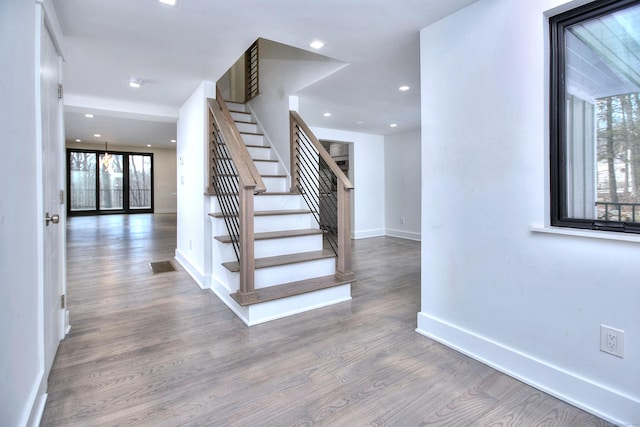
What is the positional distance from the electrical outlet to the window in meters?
0.45

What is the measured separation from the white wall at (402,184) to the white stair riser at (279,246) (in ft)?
11.5

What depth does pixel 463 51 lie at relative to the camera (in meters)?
2.02

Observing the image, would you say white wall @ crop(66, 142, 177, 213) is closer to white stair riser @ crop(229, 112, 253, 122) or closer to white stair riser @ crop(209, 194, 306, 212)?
white stair riser @ crop(229, 112, 253, 122)

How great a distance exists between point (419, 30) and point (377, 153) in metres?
4.58

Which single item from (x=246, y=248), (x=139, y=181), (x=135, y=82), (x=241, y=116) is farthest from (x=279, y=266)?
(x=139, y=181)

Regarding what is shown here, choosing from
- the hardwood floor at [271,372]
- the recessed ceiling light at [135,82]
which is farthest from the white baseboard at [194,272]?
the recessed ceiling light at [135,82]

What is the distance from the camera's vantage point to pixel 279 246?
3.09 m

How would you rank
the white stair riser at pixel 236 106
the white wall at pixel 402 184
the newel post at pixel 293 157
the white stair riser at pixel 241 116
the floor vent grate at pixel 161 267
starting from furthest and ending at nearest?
the white wall at pixel 402 184
the white stair riser at pixel 236 106
the white stair riser at pixel 241 116
the floor vent grate at pixel 161 267
the newel post at pixel 293 157

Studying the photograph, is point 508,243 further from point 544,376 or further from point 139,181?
point 139,181

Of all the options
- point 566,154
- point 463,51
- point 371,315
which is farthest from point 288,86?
point 566,154

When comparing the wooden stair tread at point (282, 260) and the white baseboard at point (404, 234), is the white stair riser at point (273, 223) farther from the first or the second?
the white baseboard at point (404, 234)

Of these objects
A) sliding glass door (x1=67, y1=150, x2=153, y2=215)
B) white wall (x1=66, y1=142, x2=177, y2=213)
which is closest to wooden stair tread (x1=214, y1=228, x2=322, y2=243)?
white wall (x1=66, y1=142, x2=177, y2=213)

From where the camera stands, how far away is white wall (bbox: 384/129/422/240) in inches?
246

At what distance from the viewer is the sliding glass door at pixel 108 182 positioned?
34.5ft
